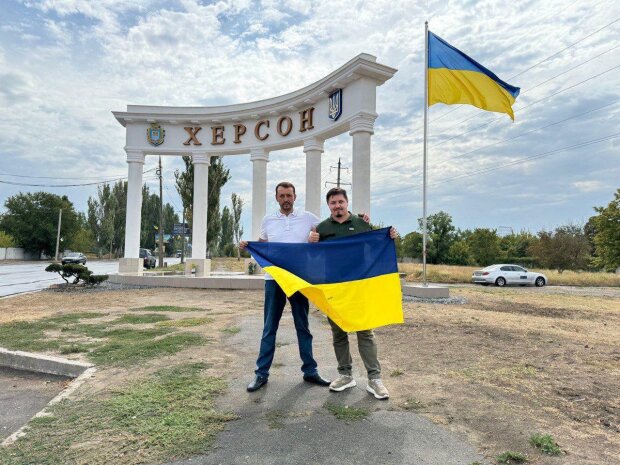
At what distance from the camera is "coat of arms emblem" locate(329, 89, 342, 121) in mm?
13788

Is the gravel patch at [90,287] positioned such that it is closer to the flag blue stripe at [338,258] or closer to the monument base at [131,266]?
the monument base at [131,266]

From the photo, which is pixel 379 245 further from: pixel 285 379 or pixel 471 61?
pixel 471 61

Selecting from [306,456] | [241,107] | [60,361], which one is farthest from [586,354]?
[241,107]

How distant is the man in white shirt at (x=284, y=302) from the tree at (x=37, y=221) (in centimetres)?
6066

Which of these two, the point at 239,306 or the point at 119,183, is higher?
the point at 119,183

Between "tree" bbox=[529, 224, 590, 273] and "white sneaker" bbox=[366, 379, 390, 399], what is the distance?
131ft

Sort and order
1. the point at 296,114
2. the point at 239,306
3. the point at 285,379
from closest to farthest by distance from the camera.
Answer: the point at 285,379 → the point at 239,306 → the point at 296,114

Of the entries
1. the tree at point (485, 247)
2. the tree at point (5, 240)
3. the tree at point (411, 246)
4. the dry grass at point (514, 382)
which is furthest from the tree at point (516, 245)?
the tree at point (5, 240)

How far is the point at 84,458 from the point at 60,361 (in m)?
2.90

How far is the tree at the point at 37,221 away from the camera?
54406mm

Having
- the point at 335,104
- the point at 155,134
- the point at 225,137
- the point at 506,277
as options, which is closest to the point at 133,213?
the point at 155,134

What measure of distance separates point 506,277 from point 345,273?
83.0 ft

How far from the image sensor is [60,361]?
5078 millimetres

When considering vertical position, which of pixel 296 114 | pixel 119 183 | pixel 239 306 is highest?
pixel 119 183
